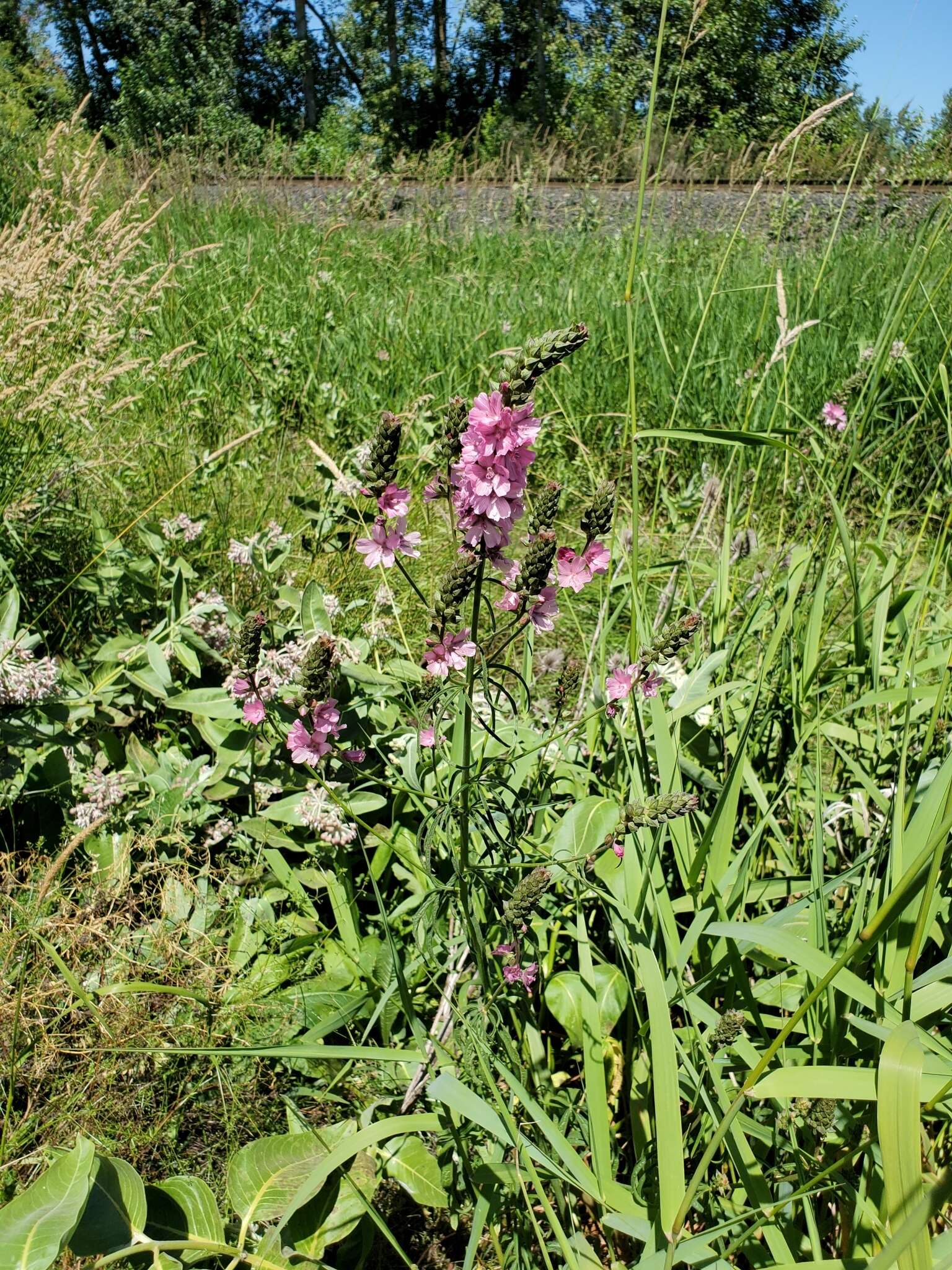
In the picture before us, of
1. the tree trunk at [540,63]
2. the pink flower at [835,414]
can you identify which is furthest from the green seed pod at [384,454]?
the tree trunk at [540,63]

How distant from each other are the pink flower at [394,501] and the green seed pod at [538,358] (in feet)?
0.71

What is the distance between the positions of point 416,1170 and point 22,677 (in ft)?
3.22

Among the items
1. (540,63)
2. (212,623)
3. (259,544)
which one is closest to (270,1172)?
(212,623)

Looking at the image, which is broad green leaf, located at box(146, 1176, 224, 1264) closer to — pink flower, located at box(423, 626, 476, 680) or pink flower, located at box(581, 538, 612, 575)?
pink flower, located at box(423, 626, 476, 680)

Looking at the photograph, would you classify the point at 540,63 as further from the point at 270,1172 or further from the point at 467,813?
the point at 270,1172

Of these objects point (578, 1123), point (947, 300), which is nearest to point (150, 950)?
point (578, 1123)

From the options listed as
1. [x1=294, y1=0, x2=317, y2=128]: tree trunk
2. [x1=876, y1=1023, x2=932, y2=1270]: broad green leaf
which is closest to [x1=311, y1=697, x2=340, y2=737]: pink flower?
[x1=876, y1=1023, x2=932, y2=1270]: broad green leaf

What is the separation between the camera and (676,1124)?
0.84 meters

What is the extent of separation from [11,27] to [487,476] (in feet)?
96.9

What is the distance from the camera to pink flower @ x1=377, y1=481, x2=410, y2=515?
3.34ft

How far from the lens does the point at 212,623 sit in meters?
1.81

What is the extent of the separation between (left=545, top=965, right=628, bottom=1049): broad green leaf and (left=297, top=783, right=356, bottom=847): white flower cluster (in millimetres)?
379

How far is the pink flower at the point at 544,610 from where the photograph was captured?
3.35ft

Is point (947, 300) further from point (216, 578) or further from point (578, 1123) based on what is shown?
point (578, 1123)
